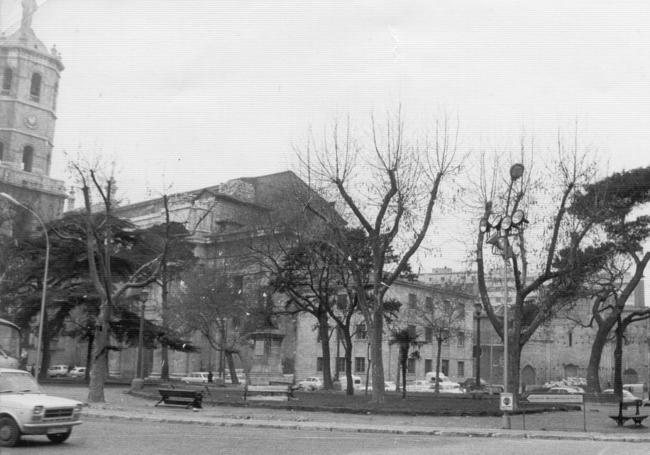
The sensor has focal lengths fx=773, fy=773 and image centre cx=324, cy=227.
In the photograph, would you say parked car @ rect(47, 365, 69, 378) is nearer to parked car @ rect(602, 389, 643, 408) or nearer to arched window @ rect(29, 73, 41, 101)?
arched window @ rect(29, 73, 41, 101)

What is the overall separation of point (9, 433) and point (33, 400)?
28.2 inches

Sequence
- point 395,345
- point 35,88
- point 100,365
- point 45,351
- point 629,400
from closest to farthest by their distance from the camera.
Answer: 1. point 100,365
2. point 629,400
3. point 45,351
4. point 35,88
5. point 395,345

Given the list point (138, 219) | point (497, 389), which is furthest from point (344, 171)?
point (138, 219)

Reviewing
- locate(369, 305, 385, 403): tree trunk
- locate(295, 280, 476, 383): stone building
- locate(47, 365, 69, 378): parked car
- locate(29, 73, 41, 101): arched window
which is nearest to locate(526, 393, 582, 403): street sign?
locate(369, 305, 385, 403): tree trunk

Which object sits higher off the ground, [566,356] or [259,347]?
[566,356]

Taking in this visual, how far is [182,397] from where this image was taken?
26.1 meters

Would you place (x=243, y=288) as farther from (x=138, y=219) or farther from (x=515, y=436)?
(x=515, y=436)

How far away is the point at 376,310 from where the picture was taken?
28828 millimetres

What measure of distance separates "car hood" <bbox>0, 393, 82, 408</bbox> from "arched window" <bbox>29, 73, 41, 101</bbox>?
2009 inches

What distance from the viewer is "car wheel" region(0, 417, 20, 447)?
13258 mm

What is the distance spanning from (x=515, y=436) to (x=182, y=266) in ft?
123

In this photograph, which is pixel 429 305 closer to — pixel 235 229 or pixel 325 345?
pixel 235 229

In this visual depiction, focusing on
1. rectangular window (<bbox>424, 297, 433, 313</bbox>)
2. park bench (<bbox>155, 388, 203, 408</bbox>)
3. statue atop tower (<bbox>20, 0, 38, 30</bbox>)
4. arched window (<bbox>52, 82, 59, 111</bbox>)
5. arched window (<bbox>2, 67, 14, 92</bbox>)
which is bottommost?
park bench (<bbox>155, 388, 203, 408</bbox>)

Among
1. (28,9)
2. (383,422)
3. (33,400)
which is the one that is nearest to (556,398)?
(383,422)
